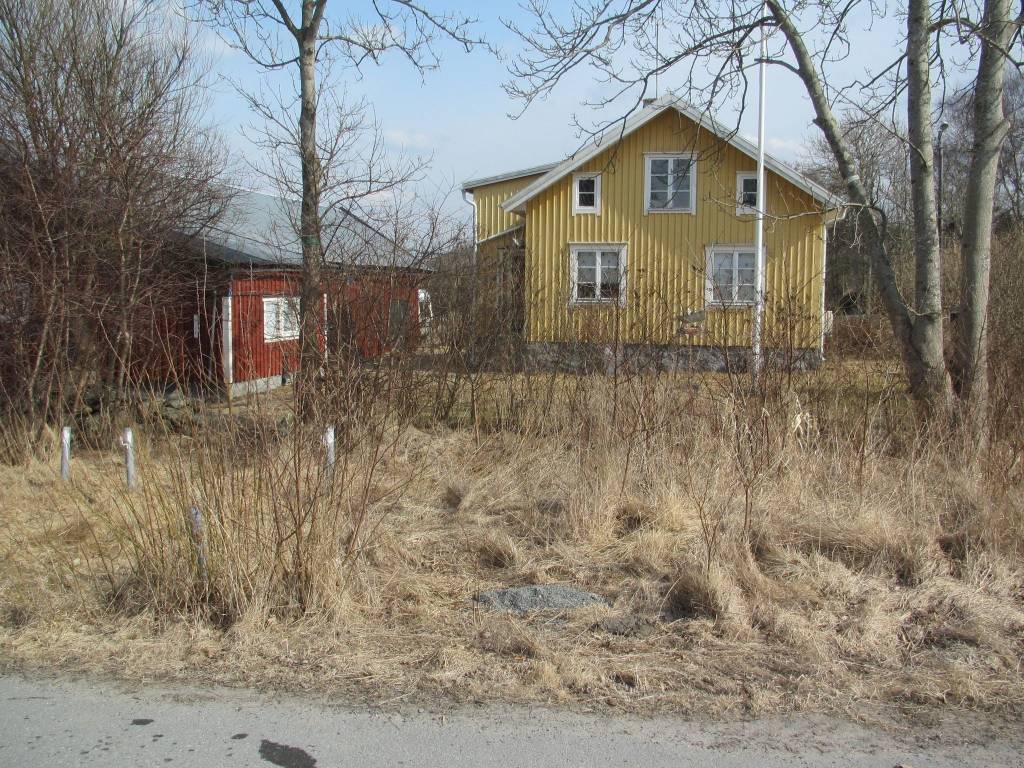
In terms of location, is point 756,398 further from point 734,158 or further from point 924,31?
point 734,158

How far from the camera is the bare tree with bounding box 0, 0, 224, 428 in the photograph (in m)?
9.42

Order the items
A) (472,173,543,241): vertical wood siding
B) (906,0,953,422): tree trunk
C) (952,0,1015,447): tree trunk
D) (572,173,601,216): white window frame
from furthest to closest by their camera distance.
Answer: (472,173,543,241): vertical wood siding < (572,173,601,216): white window frame < (906,0,953,422): tree trunk < (952,0,1015,447): tree trunk

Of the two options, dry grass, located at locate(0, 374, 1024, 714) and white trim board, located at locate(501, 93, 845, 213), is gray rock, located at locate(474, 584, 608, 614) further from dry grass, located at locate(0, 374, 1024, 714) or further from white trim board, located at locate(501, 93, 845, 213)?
white trim board, located at locate(501, 93, 845, 213)

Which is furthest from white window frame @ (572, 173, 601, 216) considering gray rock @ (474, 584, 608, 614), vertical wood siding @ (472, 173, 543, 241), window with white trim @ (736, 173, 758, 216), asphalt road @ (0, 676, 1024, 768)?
asphalt road @ (0, 676, 1024, 768)

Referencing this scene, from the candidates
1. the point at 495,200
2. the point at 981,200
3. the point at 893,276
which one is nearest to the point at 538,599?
the point at 893,276

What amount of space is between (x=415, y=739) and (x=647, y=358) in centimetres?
590

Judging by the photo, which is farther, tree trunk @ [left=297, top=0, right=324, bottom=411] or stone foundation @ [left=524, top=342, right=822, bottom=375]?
tree trunk @ [left=297, top=0, right=324, bottom=411]

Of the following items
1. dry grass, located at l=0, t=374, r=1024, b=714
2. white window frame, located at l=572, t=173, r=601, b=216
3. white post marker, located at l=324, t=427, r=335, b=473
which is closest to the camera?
dry grass, located at l=0, t=374, r=1024, b=714

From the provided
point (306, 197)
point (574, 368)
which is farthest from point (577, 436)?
point (306, 197)

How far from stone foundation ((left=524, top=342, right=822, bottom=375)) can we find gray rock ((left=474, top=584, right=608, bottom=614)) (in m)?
3.10

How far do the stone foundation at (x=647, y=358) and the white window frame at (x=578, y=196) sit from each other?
12807 millimetres

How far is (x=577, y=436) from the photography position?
8.11 meters

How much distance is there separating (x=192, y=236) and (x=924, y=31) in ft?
31.6

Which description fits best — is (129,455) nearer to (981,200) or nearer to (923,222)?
(923,222)
